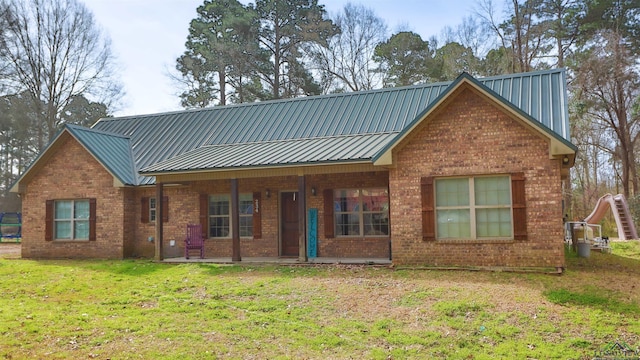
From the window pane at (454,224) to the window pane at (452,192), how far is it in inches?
8.0

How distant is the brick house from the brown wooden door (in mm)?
42

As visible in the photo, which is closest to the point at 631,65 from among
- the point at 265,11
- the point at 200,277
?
the point at 265,11

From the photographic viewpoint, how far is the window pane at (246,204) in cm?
1650

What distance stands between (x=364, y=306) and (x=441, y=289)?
5.56ft

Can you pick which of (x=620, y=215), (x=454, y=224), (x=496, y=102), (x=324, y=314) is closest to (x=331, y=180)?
(x=454, y=224)

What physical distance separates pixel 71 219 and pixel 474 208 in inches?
497

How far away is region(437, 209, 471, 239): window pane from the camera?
40.6 feet

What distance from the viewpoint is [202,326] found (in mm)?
8477

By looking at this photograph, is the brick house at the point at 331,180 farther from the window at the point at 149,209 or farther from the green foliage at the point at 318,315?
the green foliage at the point at 318,315

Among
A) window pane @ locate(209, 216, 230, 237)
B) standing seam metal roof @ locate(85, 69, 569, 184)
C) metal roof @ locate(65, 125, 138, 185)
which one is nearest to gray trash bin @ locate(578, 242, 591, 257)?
standing seam metal roof @ locate(85, 69, 569, 184)

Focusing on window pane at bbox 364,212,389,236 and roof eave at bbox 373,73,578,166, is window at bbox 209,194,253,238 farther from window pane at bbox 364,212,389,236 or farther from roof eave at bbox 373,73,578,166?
roof eave at bbox 373,73,578,166

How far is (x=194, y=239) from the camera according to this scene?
52.5ft

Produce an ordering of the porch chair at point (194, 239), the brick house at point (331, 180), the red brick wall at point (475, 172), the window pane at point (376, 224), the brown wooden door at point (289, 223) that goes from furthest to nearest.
Answer: the brown wooden door at point (289, 223) → the porch chair at point (194, 239) → the window pane at point (376, 224) → the brick house at point (331, 180) → the red brick wall at point (475, 172)

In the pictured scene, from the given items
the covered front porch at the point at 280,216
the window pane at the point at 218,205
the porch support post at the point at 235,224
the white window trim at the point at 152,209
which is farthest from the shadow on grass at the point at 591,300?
the white window trim at the point at 152,209
